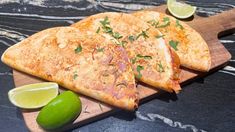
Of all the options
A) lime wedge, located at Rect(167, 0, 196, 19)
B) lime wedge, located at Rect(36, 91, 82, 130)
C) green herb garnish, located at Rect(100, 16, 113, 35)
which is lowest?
lime wedge, located at Rect(36, 91, 82, 130)

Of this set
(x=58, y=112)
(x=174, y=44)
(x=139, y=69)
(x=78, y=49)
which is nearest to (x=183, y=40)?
(x=174, y=44)

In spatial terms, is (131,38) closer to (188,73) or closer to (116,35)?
(116,35)

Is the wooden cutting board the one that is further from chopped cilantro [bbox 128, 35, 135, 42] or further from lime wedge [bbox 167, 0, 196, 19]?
chopped cilantro [bbox 128, 35, 135, 42]

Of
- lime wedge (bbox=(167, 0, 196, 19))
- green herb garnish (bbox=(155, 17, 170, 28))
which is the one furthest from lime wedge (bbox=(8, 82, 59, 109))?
lime wedge (bbox=(167, 0, 196, 19))

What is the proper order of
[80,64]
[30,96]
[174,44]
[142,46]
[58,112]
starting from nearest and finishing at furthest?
[58,112], [30,96], [80,64], [142,46], [174,44]

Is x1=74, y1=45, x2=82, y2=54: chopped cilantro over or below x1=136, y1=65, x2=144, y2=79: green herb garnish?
over
